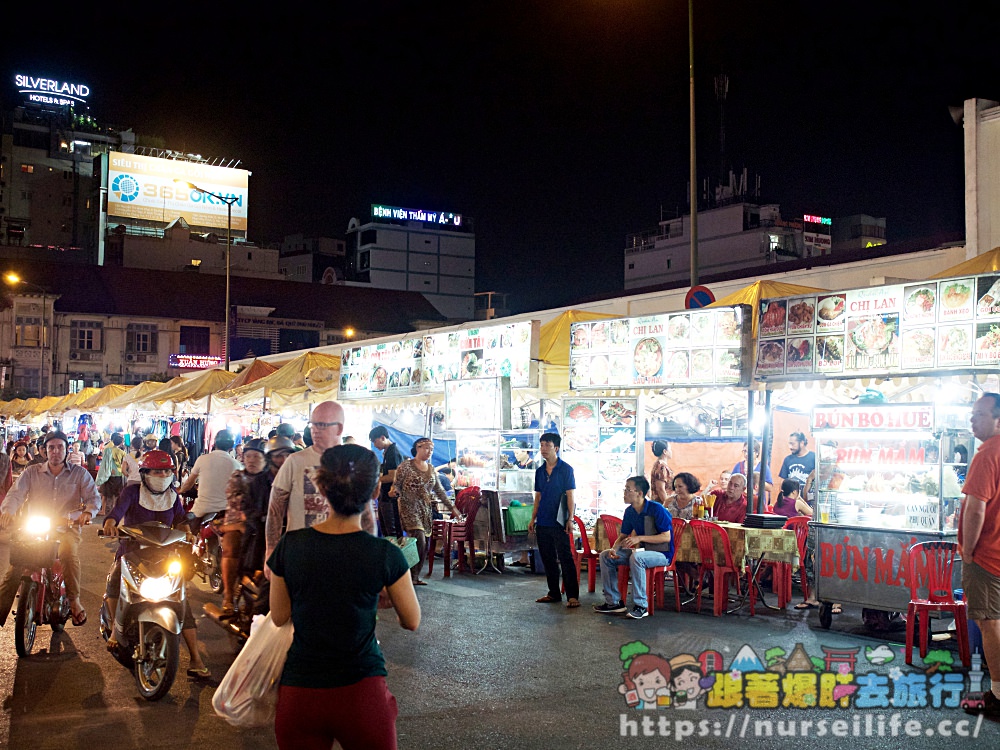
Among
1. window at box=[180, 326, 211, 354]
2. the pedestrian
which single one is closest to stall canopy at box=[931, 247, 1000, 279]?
the pedestrian

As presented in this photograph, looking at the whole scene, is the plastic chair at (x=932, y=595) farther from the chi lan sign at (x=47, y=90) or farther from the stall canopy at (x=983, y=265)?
the chi lan sign at (x=47, y=90)

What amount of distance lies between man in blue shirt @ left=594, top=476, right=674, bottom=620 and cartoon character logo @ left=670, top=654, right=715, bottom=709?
208 centimetres

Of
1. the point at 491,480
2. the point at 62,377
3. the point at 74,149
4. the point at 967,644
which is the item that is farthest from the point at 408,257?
the point at 967,644

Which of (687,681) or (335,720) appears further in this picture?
(687,681)

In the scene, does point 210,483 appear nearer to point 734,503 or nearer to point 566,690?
point 566,690

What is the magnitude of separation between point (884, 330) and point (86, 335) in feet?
194

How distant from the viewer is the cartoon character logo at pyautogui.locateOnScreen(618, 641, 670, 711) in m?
6.84

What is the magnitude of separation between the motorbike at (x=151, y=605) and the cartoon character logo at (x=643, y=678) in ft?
10.5

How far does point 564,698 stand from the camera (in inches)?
270

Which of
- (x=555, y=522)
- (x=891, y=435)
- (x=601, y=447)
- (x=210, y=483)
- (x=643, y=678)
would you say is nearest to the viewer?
(x=643, y=678)

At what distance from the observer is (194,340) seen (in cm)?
6309

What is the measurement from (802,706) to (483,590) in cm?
591

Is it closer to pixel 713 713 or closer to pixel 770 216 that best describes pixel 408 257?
pixel 770 216

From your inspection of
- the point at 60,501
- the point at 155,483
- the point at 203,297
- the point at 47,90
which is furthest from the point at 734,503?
the point at 47,90
